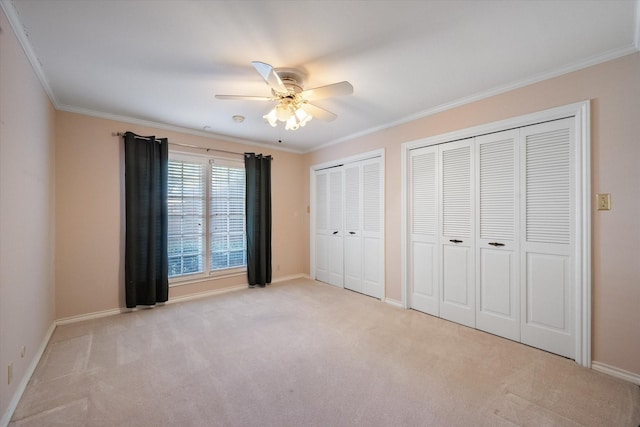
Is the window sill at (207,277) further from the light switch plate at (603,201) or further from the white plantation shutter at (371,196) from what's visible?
the light switch plate at (603,201)

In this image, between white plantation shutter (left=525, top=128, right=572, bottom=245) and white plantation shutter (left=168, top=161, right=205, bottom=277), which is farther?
white plantation shutter (left=168, top=161, right=205, bottom=277)

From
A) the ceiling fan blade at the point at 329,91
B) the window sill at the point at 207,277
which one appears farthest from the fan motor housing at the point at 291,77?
the window sill at the point at 207,277

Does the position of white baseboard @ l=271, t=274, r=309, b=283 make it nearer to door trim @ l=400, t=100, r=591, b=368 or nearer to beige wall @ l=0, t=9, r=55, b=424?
beige wall @ l=0, t=9, r=55, b=424

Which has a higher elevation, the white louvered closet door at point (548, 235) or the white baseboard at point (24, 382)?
the white louvered closet door at point (548, 235)

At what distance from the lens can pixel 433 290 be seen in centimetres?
339

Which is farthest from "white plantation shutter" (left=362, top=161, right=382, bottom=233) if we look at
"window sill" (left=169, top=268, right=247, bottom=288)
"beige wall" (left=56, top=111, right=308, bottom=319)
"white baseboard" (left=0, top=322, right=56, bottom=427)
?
"white baseboard" (left=0, top=322, right=56, bottom=427)

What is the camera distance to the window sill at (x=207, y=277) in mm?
3991

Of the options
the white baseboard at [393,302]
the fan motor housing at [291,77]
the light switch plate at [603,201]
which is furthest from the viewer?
the white baseboard at [393,302]

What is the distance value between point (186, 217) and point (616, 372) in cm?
486

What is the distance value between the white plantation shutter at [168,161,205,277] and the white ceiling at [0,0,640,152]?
120cm

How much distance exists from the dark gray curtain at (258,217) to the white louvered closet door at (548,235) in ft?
11.7

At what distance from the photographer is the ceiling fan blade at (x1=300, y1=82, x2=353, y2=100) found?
2.08 meters

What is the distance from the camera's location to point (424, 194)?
3.47 metres

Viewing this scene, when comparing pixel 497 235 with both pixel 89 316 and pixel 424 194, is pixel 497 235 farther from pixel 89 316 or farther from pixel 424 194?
pixel 89 316
